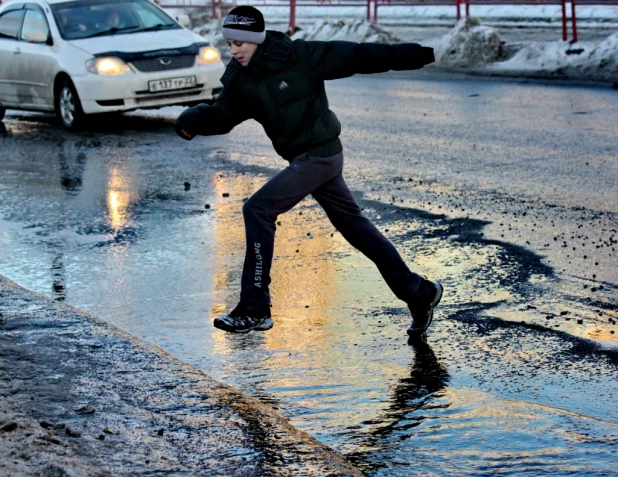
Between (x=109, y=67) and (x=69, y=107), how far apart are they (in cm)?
81

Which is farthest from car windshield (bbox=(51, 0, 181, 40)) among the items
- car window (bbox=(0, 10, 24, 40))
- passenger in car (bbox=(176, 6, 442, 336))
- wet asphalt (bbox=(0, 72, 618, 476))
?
passenger in car (bbox=(176, 6, 442, 336))

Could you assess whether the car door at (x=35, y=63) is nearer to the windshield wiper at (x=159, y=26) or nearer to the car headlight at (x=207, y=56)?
the windshield wiper at (x=159, y=26)

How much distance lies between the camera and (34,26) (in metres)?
14.6

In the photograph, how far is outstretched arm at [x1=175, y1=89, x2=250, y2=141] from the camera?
5.47 metres

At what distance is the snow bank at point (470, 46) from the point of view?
20.5m

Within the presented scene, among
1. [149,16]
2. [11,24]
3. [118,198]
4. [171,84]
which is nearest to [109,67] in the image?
[171,84]

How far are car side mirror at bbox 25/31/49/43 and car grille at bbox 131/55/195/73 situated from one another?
1434 mm

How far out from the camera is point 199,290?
21.0 ft

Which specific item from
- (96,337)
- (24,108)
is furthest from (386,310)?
(24,108)

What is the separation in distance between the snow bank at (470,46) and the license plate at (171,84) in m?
8.01

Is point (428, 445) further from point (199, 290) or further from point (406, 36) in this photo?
point (406, 36)

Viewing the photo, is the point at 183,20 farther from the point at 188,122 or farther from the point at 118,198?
the point at 188,122

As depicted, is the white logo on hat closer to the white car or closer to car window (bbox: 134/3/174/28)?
the white car

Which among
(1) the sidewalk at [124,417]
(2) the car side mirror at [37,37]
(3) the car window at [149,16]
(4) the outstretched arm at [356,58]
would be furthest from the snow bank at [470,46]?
(1) the sidewalk at [124,417]
